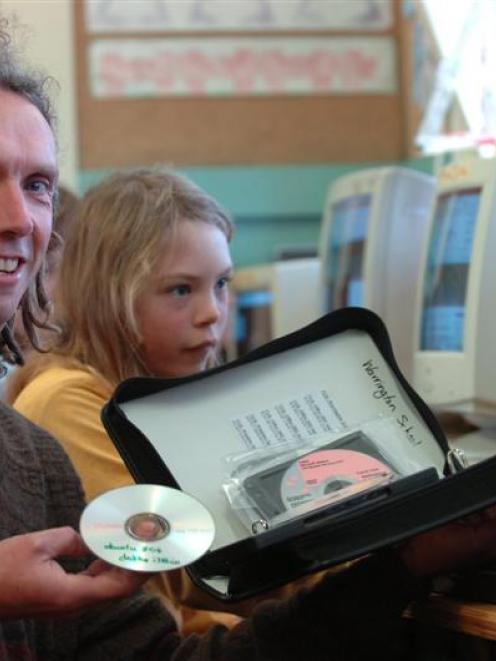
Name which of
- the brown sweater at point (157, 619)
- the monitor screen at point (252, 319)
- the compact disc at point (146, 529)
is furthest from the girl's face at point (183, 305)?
the monitor screen at point (252, 319)

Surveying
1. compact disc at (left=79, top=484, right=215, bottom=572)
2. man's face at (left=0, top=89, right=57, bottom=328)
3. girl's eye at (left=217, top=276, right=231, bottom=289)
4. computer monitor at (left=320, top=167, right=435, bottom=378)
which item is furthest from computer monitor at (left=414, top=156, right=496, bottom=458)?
compact disc at (left=79, top=484, right=215, bottom=572)

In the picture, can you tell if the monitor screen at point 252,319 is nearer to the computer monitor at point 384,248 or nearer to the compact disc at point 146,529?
the computer monitor at point 384,248

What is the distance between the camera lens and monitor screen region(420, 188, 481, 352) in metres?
2.17

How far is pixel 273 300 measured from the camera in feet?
11.4

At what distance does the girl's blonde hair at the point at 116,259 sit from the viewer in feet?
5.51

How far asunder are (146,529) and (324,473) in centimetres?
19

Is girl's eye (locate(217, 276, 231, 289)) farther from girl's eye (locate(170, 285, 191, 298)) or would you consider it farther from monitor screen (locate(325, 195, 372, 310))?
monitor screen (locate(325, 195, 372, 310))

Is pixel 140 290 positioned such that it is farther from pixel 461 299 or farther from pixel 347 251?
pixel 347 251

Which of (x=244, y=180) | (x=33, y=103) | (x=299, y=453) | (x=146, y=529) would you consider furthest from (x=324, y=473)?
(x=244, y=180)

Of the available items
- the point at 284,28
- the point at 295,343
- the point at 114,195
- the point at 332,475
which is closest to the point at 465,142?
the point at 114,195

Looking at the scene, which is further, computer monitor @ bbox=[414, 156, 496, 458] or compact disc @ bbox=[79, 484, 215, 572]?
computer monitor @ bbox=[414, 156, 496, 458]

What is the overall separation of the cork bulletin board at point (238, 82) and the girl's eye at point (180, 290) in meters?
2.48

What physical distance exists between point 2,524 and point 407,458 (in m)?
0.41

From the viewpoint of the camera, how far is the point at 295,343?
1.13m
